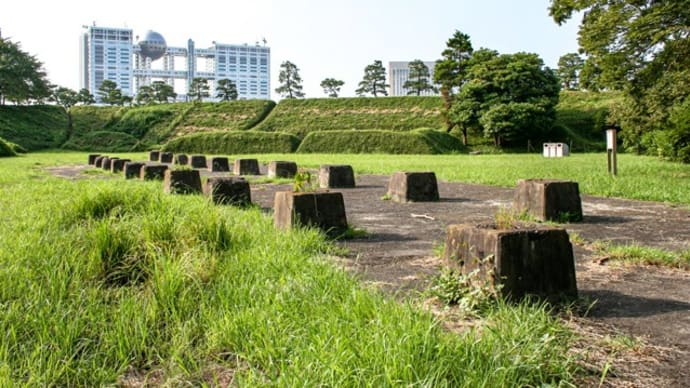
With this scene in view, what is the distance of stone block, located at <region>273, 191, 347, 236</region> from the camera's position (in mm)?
4980

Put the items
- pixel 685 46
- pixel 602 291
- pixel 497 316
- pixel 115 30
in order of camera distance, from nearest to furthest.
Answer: pixel 497 316 → pixel 602 291 → pixel 685 46 → pixel 115 30

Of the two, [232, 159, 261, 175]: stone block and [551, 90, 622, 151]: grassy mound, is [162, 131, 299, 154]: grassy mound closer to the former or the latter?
[551, 90, 622, 151]: grassy mound

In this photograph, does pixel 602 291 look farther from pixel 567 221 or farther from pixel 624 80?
pixel 624 80

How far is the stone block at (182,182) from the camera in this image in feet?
28.4

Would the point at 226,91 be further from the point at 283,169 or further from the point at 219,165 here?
the point at 283,169

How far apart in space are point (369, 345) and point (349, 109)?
174 feet

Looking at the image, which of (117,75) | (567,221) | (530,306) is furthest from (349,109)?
(117,75)

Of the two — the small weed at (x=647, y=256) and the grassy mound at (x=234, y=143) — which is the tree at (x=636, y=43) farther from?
the grassy mound at (x=234, y=143)

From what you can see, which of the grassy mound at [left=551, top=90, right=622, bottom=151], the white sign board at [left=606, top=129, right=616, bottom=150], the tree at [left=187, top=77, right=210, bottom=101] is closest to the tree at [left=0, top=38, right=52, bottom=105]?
the tree at [left=187, top=77, right=210, bottom=101]

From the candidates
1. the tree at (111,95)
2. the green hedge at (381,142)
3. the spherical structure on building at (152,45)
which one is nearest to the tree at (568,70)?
the green hedge at (381,142)

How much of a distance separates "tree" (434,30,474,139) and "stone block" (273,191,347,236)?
40502mm

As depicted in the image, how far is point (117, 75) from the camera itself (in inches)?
5384

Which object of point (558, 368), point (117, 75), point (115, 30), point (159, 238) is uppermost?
point (115, 30)

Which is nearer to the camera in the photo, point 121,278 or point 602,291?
point 602,291
